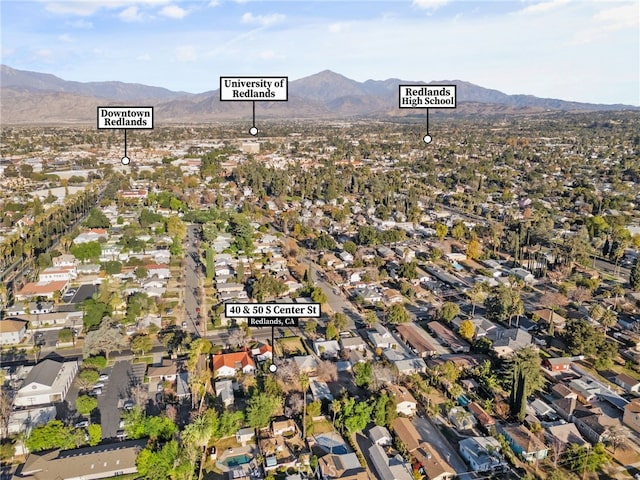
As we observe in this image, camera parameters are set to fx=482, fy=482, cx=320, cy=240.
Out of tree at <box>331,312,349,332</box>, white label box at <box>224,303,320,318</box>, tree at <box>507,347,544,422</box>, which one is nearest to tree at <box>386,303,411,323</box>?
tree at <box>331,312,349,332</box>

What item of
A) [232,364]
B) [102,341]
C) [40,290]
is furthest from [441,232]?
[40,290]

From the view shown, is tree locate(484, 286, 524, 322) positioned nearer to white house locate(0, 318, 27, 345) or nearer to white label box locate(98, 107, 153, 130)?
white label box locate(98, 107, 153, 130)

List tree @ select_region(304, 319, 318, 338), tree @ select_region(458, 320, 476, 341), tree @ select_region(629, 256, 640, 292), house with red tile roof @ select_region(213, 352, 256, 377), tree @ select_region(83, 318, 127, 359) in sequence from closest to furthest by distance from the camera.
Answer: house with red tile roof @ select_region(213, 352, 256, 377) < tree @ select_region(83, 318, 127, 359) < tree @ select_region(458, 320, 476, 341) < tree @ select_region(304, 319, 318, 338) < tree @ select_region(629, 256, 640, 292)

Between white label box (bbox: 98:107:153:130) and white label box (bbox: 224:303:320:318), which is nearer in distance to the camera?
white label box (bbox: 224:303:320:318)

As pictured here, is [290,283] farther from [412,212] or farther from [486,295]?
[412,212]

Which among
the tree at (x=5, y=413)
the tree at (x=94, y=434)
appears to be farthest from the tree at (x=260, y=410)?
the tree at (x=5, y=413)

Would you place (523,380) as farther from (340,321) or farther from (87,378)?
(87,378)

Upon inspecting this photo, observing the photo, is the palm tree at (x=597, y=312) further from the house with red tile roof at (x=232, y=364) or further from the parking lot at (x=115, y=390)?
the parking lot at (x=115, y=390)
